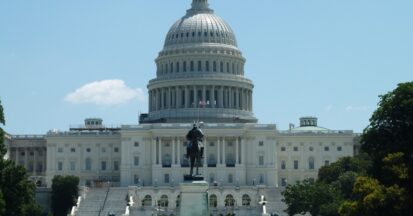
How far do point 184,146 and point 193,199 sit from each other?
115 m

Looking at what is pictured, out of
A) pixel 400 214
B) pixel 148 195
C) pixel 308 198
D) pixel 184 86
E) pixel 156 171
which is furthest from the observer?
pixel 184 86

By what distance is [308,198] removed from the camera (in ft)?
431

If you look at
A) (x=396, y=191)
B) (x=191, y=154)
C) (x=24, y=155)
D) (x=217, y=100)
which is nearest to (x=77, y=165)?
(x=24, y=155)

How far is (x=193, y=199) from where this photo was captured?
6988cm

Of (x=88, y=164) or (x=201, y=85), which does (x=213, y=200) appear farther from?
(x=201, y=85)

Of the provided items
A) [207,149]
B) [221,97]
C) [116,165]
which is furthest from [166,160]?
[221,97]

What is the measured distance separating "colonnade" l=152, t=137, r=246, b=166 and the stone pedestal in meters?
113

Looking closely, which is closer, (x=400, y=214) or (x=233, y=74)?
Result: (x=400, y=214)

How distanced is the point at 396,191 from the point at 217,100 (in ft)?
362

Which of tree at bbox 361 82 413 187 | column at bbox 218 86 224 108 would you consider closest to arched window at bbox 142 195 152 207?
column at bbox 218 86 224 108

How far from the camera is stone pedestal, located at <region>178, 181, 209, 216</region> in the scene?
69.7 metres

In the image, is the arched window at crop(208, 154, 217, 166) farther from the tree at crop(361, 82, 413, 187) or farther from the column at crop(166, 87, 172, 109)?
the tree at crop(361, 82, 413, 187)

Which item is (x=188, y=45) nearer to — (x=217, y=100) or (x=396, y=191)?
(x=217, y=100)

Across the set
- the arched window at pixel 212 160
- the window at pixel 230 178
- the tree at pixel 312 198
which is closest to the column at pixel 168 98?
the arched window at pixel 212 160
